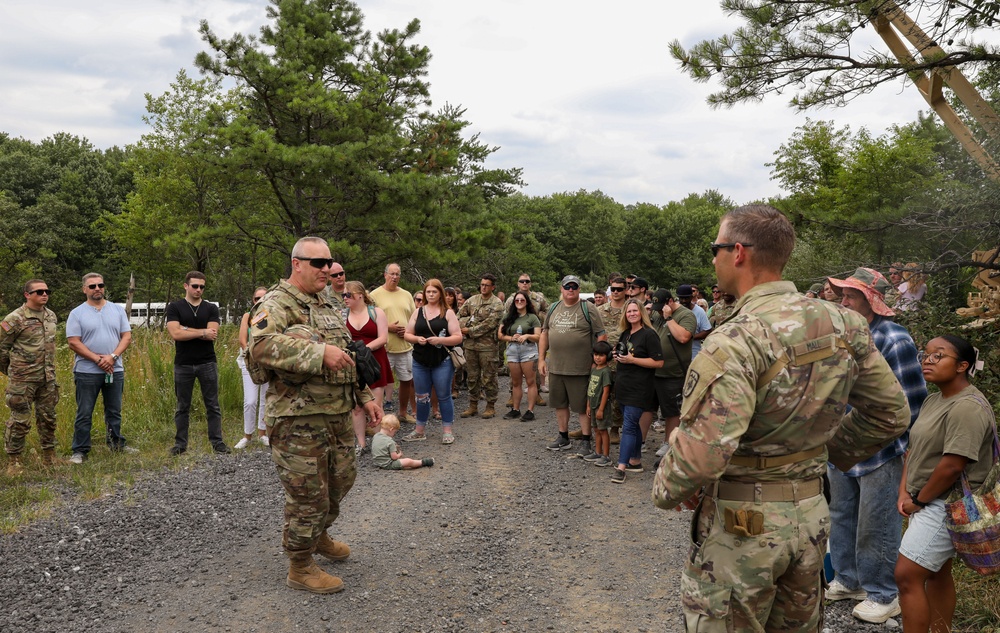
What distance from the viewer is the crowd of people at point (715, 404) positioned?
2229 millimetres

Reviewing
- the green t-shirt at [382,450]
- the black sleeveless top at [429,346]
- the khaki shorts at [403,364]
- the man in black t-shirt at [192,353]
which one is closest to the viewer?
the green t-shirt at [382,450]

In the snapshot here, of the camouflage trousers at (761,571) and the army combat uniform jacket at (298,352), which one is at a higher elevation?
the army combat uniform jacket at (298,352)

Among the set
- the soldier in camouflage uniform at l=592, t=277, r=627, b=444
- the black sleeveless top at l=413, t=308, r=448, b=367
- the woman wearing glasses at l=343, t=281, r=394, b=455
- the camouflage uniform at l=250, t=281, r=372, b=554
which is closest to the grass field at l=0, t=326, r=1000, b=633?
the woman wearing glasses at l=343, t=281, r=394, b=455

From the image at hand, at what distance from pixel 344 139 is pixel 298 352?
14.1 metres

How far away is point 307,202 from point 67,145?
40.4 m

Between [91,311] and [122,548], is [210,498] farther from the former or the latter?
[91,311]

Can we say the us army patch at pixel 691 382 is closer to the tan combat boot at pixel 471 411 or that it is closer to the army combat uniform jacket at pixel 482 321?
the army combat uniform jacket at pixel 482 321

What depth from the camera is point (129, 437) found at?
8.23 meters

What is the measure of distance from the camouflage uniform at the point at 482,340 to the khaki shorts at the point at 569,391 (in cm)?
213

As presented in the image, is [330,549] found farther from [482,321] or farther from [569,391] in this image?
[482,321]

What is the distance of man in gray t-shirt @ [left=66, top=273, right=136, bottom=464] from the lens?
737 centimetres

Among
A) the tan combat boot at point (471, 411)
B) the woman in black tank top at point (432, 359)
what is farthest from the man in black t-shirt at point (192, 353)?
the tan combat boot at point (471, 411)

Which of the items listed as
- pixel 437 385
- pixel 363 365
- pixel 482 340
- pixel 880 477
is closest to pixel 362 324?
pixel 437 385

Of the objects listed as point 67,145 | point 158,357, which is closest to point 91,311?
point 158,357
